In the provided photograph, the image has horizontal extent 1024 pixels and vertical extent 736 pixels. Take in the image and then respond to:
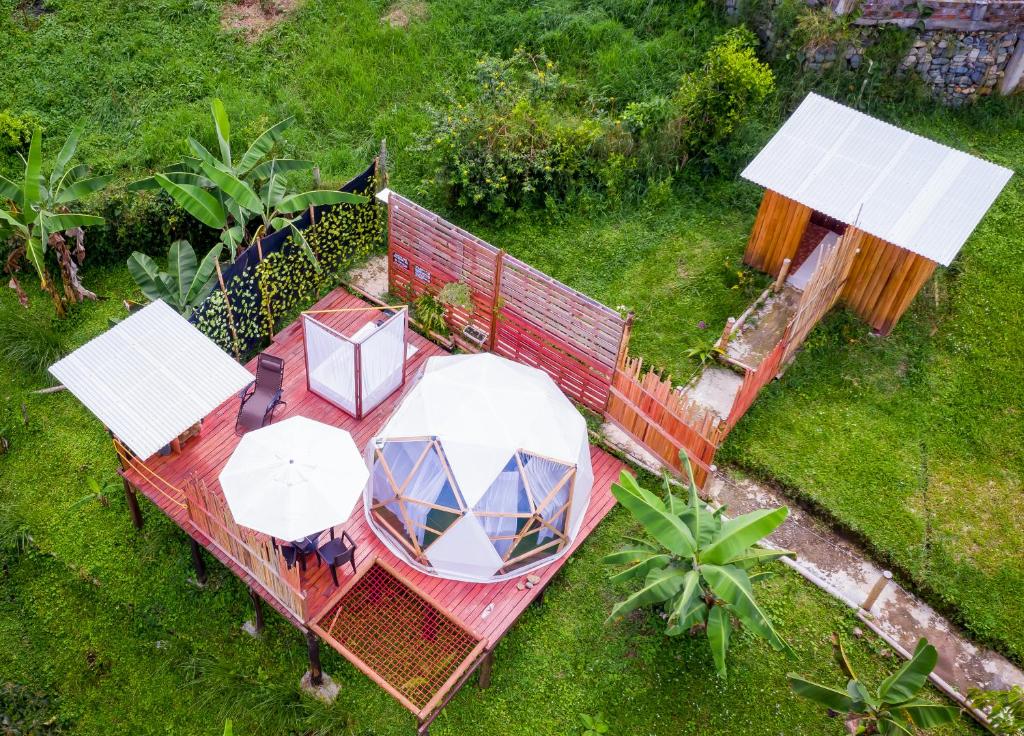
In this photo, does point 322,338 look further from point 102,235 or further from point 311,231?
point 102,235

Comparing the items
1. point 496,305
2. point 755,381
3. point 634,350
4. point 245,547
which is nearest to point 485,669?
point 245,547

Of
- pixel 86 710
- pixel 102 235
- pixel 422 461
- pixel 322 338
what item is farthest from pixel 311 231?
pixel 86 710

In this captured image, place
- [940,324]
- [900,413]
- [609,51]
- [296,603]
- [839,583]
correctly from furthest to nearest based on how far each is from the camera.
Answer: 1. [609,51]
2. [940,324]
3. [900,413]
4. [839,583]
5. [296,603]

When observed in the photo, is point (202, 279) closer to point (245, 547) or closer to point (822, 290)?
point (245, 547)

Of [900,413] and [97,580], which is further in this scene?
[900,413]

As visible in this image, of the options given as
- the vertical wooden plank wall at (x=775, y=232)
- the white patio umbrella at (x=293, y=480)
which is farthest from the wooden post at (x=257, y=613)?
the vertical wooden plank wall at (x=775, y=232)

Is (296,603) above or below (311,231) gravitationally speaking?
below

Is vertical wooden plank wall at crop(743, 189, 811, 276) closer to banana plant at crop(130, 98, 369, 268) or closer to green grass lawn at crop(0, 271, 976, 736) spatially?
green grass lawn at crop(0, 271, 976, 736)

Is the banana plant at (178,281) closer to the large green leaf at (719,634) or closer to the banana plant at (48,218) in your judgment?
the banana plant at (48,218)
